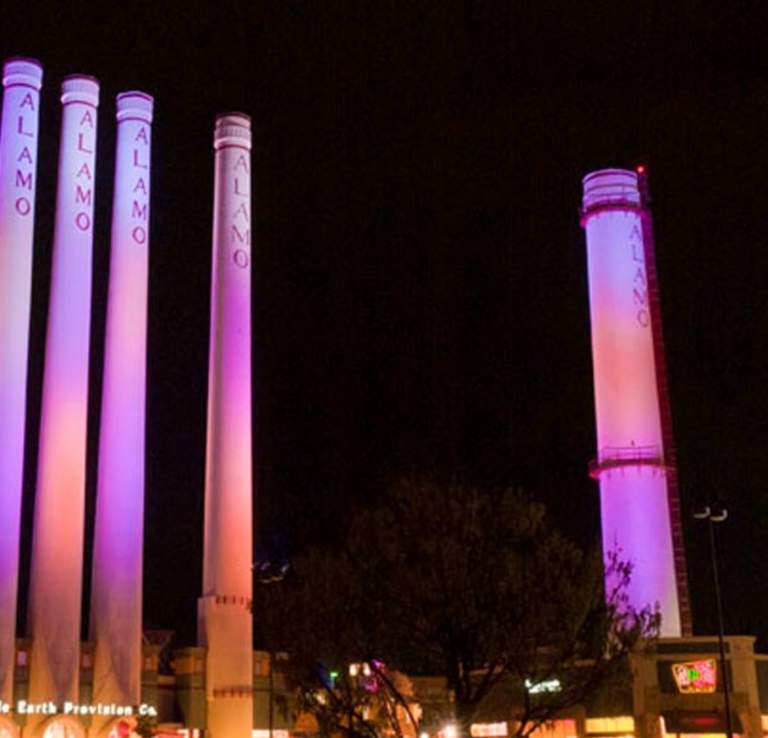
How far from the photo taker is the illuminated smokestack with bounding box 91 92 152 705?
233 feet

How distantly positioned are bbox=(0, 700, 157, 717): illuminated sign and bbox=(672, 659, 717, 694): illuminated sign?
92.5ft

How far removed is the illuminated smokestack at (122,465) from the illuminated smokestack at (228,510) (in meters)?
5.00

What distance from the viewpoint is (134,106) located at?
77875 mm

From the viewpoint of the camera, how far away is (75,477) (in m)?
69.4

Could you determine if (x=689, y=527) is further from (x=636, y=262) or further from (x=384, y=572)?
(x=384, y=572)

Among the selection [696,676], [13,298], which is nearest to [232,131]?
[13,298]

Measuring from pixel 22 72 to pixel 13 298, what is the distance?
44.2 feet

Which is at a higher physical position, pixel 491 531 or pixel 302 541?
pixel 302 541

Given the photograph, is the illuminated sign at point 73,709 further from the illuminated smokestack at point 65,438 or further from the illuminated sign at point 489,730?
the illuminated sign at point 489,730

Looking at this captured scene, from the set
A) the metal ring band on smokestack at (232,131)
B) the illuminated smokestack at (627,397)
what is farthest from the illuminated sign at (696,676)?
the metal ring band on smokestack at (232,131)

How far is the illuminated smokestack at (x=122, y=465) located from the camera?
70875 mm

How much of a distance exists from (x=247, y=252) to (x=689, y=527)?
138 feet

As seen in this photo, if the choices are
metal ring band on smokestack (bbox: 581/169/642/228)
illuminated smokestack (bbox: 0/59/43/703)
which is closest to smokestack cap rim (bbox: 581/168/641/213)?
metal ring band on smokestack (bbox: 581/169/642/228)

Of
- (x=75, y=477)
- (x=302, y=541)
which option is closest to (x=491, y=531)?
(x=75, y=477)
